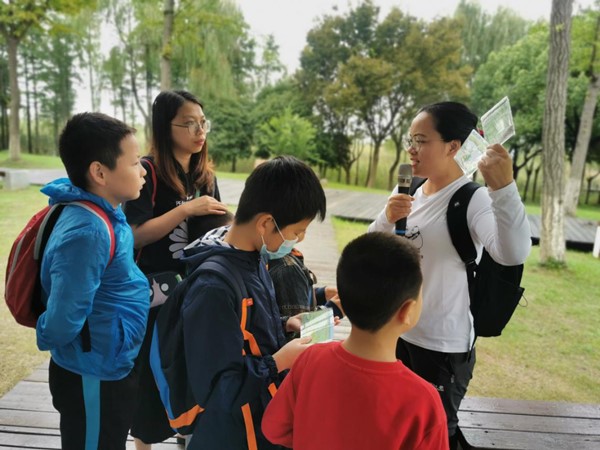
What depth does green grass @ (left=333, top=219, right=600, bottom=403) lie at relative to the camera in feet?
10.5

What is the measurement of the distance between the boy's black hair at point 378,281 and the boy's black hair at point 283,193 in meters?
0.25

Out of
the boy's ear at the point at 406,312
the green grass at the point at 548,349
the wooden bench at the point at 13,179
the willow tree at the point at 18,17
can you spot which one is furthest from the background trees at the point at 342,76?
the boy's ear at the point at 406,312

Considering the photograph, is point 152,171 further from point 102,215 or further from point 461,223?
point 461,223

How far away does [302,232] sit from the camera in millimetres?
1246

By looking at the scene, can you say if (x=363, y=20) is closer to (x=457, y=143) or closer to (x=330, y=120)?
(x=330, y=120)

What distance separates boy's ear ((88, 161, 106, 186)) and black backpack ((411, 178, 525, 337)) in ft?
4.01

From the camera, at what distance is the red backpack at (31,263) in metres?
1.35

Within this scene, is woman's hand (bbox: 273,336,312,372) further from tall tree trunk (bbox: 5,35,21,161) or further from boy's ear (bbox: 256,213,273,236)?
tall tree trunk (bbox: 5,35,21,161)

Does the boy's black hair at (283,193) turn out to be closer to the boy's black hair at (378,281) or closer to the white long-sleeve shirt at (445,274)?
the boy's black hair at (378,281)

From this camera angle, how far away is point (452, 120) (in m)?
1.69

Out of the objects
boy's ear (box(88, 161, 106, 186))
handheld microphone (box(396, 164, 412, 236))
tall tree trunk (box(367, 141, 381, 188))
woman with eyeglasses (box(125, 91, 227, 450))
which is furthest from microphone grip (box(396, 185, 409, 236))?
tall tree trunk (box(367, 141, 381, 188))

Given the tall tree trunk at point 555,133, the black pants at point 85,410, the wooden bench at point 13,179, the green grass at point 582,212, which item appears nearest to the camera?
the black pants at point 85,410

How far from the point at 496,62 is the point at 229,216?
19653mm

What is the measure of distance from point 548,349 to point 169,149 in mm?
3700
